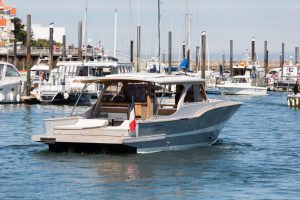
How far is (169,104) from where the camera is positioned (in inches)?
1120

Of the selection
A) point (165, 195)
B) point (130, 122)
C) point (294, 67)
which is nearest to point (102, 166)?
point (130, 122)

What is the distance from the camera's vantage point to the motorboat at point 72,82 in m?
55.8

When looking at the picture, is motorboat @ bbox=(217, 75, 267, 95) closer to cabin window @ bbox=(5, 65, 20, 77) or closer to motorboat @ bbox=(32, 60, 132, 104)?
motorboat @ bbox=(32, 60, 132, 104)

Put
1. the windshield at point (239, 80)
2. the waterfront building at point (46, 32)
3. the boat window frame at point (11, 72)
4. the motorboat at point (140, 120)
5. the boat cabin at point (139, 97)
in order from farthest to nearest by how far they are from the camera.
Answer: the waterfront building at point (46, 32), the windshield at point (239, 80), the boat window frame at point (11, 72), the boat cabin at point (139, 97), the motorboat at point (140, 120)

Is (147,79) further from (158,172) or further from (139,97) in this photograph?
(158,172)

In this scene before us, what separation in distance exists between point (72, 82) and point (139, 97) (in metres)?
29.2

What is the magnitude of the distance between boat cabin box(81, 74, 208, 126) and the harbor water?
1488mm

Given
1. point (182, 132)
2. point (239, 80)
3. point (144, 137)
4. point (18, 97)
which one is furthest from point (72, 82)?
point (144, 137)

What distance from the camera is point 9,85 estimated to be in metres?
55.9

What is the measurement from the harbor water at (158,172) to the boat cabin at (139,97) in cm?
149

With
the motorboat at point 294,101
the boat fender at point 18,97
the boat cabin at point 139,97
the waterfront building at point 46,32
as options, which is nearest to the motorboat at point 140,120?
the boat cabin at point 139,97

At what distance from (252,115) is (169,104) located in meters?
21.4

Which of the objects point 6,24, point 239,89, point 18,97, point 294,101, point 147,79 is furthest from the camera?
point 6,24

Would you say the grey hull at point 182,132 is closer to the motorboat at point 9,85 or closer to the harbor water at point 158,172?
the harbor water at point 158,172
